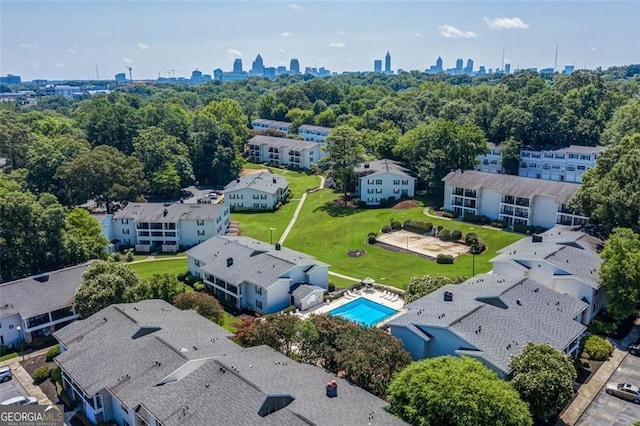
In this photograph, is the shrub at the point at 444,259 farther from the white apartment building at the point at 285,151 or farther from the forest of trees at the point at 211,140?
the white apartment building at the point at 285,151

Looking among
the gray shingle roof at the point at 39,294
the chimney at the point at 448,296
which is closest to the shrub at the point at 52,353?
the gray shingle roof at the point at 39,294

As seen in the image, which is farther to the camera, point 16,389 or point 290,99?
point 290,99

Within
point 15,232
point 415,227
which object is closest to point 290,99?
point 415,227

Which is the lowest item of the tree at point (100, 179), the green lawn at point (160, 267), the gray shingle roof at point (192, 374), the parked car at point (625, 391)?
the green lawn at point (160, 267)

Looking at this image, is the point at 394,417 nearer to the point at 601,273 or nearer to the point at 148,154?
the point at 601,273

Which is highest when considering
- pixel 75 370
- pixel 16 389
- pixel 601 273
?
pixel 601 273

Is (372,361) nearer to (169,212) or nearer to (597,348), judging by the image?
(597,348)

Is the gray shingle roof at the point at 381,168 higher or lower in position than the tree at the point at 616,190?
lower
